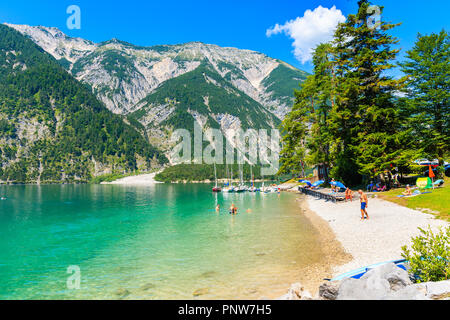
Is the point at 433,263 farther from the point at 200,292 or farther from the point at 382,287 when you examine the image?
the point at 200,292

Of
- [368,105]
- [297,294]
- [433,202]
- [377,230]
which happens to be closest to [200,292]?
[297,294]

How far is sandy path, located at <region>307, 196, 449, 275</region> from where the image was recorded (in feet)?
51.2

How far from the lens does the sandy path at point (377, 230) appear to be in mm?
15605

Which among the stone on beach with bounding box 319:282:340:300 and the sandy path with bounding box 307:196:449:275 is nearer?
the stone on beach with bounding box 319:282:340:300

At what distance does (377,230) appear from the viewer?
20.8m

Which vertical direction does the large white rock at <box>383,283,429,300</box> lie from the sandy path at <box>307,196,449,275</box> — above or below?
above

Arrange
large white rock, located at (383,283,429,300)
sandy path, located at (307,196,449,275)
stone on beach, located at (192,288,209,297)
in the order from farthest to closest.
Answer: sandy path, located at (307,196,449,275) < stone on beach, located at (192,288,209,297) < large white rock, located at (383,283,429,300)

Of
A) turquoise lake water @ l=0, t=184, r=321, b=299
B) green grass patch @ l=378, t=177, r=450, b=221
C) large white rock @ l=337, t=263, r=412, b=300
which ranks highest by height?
green grass patch @ l=378, t=177, r=450, b=221

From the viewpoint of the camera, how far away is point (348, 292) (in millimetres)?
8992

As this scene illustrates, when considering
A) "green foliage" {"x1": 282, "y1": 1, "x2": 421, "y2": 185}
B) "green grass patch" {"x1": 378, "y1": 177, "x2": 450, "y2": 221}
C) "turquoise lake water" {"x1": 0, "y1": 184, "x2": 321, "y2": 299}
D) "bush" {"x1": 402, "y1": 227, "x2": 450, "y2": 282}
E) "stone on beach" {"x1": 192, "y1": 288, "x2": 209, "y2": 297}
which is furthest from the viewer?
"green foliage" {"x1": 282, "y1": 1, "x2": 421, "y2": 185}

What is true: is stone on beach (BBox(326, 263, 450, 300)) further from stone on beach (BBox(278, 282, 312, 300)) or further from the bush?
stone on beach (BBox(278, 282, 312, 300))

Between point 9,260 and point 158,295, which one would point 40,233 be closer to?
point 9,260

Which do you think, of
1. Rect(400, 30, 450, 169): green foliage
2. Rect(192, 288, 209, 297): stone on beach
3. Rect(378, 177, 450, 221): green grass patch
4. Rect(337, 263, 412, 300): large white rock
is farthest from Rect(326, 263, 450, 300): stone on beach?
Rect(400, 30, 450, 169): green foliage
